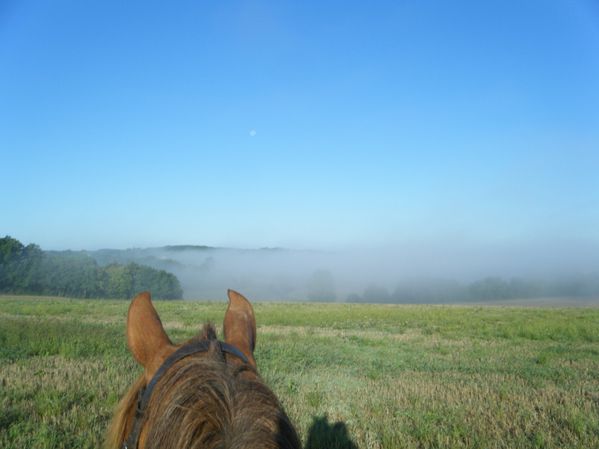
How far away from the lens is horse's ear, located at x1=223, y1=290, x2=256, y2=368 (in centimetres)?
200

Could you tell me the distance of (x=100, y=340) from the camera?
11.3 meters

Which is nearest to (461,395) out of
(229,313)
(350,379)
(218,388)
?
(350,379)

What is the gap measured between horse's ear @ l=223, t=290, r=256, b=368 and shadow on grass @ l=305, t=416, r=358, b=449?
124 inches

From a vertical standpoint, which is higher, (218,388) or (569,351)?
(218,388)

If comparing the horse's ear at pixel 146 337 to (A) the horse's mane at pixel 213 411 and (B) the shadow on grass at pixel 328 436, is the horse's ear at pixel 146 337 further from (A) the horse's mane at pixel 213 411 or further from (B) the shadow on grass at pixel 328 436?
(B) the shadow on grass at pixel 328 436

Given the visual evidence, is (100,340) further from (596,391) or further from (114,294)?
(114,294)

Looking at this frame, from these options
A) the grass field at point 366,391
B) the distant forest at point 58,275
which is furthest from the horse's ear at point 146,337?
the distant forest at point 58,275

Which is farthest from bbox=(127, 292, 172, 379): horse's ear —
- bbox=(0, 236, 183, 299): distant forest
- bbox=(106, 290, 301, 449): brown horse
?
bbox=(0, 236, 183, 299): distant forest

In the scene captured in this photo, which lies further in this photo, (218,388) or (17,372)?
(17,372)

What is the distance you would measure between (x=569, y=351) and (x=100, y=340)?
1186cm

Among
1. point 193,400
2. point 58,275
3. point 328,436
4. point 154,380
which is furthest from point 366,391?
point 58,275

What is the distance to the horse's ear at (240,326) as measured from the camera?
6.56ft

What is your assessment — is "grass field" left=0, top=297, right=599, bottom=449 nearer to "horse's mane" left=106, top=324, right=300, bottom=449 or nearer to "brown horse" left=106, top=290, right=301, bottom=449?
"brown horse" left=106, top=290, right=301, bottom=449

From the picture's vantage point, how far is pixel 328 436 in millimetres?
4941
